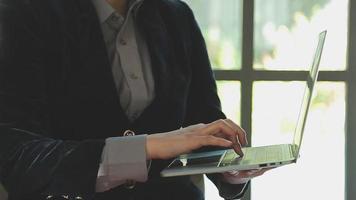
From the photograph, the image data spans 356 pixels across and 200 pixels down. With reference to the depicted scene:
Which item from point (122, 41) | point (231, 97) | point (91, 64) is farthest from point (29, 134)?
point (231, 97)

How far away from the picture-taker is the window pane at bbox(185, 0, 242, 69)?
169 cm

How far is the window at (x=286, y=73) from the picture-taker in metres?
1.68

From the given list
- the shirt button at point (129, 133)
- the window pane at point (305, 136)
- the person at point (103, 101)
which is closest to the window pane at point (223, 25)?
the window pane at point (305, 136)

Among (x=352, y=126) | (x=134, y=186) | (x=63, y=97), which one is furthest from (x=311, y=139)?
(x=63, y=97)

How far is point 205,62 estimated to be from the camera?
124cm

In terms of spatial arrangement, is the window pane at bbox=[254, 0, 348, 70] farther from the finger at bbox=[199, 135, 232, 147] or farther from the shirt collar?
the finger at bbox=[199, 135, 232, 147]

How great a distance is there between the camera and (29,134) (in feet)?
3.05

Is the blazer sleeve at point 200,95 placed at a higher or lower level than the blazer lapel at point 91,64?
lower

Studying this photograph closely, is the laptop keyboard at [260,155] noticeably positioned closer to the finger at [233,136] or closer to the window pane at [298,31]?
the finger at [233,136]

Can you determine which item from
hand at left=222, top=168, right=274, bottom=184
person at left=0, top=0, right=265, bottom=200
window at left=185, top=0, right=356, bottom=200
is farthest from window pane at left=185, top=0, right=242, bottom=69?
hand at left=222, top=168, right=274, bottom=184

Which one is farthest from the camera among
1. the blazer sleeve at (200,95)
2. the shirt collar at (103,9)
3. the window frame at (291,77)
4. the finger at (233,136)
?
the window frame at (291,77)

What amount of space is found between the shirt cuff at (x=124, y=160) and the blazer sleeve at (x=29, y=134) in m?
0.01

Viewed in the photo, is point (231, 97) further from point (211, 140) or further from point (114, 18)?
point (211, 140)

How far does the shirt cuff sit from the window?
830mm
